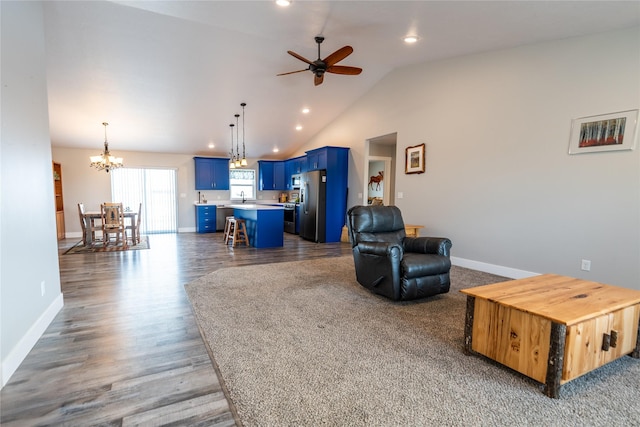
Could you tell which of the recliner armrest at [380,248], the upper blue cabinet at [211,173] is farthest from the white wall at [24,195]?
the upper blue cabinet at [211,173]

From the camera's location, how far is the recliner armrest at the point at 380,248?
2.95 metres

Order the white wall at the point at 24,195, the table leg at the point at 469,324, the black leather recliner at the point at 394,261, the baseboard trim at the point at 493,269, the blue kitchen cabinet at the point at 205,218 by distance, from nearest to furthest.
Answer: the white wall at the point at 24,195
the table leg at the point at 469,324
the black leather recliner at the point at 394,261
the baseboard trim at the point at 493,269
the blue kitchen cabinet at the point at 205,218

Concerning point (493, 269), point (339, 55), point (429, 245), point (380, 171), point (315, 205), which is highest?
point (339, 55)

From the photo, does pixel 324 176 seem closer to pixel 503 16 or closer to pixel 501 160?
pixel 501 160

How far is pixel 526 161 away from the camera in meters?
3.79

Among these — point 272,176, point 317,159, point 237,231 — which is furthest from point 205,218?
point 317,159

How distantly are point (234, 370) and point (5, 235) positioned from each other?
1.66 meters

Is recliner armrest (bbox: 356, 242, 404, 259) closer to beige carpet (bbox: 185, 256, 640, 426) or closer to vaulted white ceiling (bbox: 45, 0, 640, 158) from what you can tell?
beige carpet (bbox: 185, 256, 640, 426)

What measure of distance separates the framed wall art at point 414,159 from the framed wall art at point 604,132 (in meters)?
2.06

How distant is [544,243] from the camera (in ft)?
12.1

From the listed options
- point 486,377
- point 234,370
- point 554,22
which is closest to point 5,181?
point 234,370

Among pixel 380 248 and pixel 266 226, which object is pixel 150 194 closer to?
pixel 266 226

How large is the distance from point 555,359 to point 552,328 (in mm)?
165

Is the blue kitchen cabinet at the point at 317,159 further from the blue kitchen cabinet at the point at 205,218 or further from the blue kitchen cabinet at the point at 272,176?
the blue kitchen cabinet at the point at 205,218
